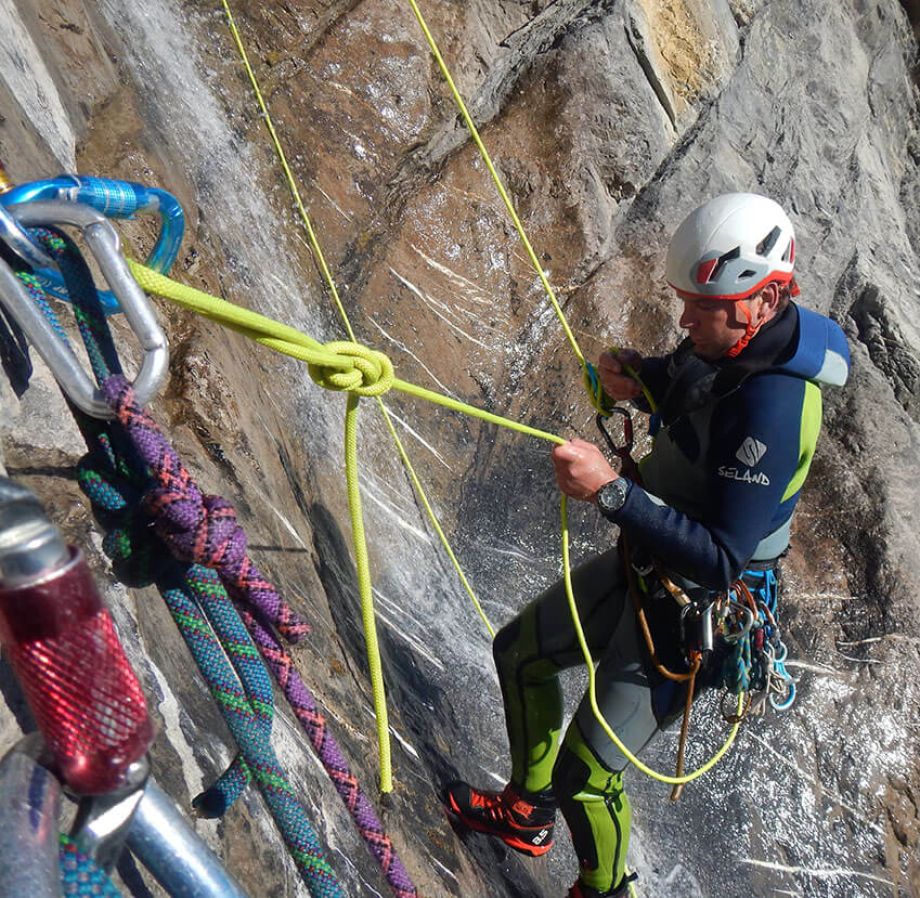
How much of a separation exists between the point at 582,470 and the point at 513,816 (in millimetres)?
1482

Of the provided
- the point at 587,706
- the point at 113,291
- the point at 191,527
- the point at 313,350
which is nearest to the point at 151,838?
the point at 191,527

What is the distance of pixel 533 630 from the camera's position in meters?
2.93

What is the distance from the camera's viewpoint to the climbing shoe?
3.01m

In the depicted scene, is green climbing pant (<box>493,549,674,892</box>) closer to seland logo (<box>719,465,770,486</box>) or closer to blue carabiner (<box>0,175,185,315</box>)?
seland logo (<box>719,465,770,486</box>)

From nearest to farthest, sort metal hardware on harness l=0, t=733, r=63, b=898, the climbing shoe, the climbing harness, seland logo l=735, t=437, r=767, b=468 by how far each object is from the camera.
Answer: metal hardware on harness l=0, t=733, r=63, b=898 → seland logo l=735, t=437, r=767, b=468 → the climbing harness → the climbing shoe

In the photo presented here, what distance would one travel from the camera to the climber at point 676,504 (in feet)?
7.39

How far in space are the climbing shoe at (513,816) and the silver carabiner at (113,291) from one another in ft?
7.79

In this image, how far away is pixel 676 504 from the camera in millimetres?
2564

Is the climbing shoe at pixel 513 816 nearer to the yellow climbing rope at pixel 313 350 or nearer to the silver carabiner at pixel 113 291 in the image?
the yellow climbing rope at pixel 313 350

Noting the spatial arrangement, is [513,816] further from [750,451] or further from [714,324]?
[714,324]

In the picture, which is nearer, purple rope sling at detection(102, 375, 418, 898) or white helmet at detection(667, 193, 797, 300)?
purple rope sling at detection(102, 375, 418, 898)

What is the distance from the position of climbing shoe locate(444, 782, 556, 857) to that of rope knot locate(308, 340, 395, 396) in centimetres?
194

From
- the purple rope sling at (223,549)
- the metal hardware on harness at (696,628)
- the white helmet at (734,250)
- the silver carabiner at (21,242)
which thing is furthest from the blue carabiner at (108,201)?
the metal hardware on harness at (696,628)

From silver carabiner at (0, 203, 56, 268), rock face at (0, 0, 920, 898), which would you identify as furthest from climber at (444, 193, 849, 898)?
silver carabiner at (0, 203, 56, 268)
